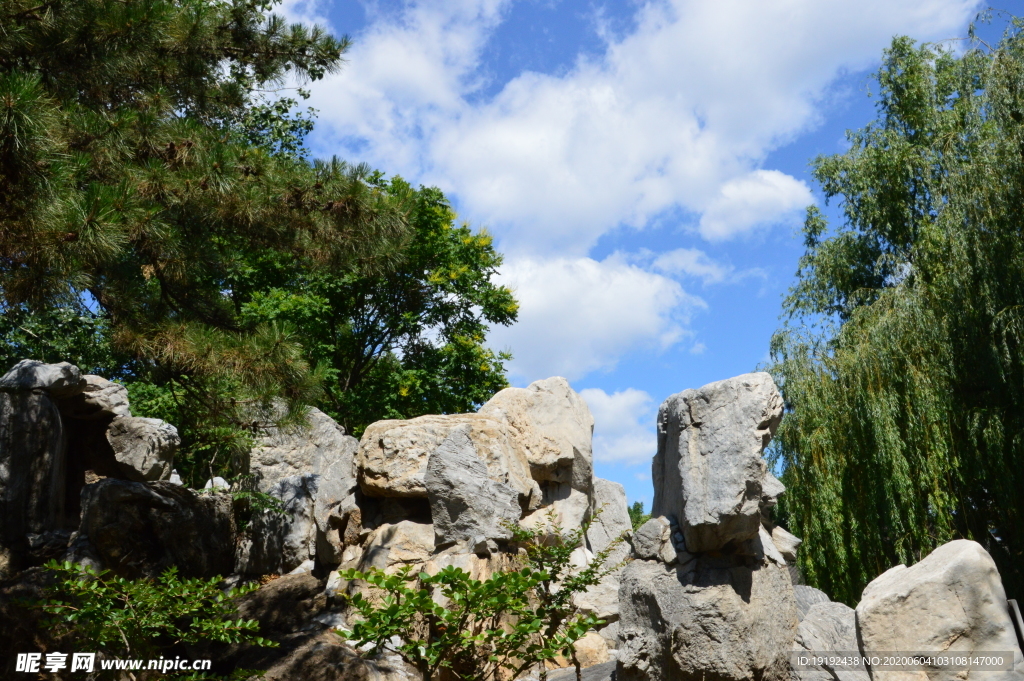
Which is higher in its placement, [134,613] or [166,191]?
[166,191]

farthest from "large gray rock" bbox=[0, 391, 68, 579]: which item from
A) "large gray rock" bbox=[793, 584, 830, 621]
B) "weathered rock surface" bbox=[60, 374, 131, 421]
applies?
"large gray rock" bbox=[793, 584, 830, 621]

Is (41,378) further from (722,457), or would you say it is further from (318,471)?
(722,457)

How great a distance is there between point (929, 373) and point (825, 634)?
513 cm

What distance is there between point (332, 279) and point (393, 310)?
54.1 inches

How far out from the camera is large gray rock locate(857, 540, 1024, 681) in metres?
5.17

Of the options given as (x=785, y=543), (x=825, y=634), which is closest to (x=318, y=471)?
(x=785, y=543)

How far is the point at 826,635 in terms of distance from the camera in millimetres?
6621

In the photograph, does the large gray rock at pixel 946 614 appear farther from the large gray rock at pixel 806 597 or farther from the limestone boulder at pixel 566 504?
the limestone boulder at pixel 566 504

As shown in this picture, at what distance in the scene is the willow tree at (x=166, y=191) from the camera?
5387mm

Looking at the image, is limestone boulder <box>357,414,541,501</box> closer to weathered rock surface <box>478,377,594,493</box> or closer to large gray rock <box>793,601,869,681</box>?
weathered rock surface <box>478,377,594,493</box>

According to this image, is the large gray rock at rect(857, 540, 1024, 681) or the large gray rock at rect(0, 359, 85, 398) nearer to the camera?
the large gray rock at rect(857, 540, 1024, 681)

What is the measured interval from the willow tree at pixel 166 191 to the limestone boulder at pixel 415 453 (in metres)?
1.42

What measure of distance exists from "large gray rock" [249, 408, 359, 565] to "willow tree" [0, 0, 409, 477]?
123 centimetres

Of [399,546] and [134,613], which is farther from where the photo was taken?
[399,546]
